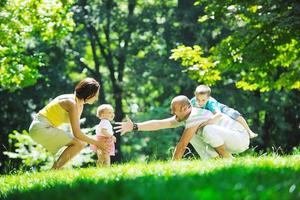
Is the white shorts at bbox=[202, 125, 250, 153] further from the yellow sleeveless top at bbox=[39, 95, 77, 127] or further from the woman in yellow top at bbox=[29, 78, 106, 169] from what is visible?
the yellow sleeveless top at bbox=[39, 95, 77, 127]

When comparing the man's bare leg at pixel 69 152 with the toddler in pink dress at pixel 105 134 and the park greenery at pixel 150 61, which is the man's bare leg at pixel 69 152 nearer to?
the toddler in pink dress at pixel 105 134

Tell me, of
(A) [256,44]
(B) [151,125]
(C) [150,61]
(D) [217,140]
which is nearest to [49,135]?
(B) [151,125]

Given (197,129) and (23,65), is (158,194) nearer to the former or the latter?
(197,129)

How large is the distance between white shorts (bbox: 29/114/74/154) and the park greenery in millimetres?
3872

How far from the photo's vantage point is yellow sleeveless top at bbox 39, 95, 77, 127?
8406mm

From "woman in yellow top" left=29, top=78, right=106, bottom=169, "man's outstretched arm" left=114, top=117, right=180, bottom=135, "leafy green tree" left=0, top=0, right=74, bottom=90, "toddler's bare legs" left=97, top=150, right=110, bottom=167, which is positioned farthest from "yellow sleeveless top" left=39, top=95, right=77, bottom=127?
"leafy green tree" left=0, top=0, right=74, bottom=90

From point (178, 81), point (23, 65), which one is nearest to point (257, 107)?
point (178, 81)

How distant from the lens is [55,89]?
103 feet

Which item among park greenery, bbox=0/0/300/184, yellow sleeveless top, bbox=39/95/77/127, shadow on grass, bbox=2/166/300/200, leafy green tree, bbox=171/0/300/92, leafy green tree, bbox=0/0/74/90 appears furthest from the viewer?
leafy green tree, bbox=0/0/74/90

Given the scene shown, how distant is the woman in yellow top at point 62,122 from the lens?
8297mm

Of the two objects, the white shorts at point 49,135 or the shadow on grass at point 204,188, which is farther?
the white shorts at point 49,135

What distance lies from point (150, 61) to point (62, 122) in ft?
71.4

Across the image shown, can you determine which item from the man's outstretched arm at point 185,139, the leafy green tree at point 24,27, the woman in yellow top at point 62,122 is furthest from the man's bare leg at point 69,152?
the leafy green tree at point 24,27

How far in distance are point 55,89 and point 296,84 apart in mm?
16887
